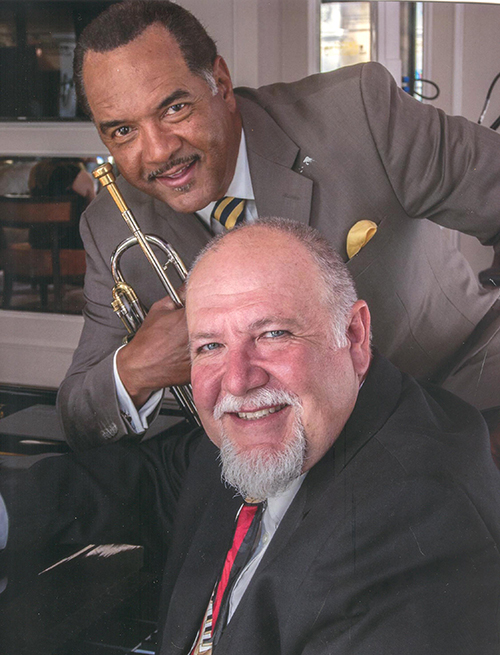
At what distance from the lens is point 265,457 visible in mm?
1133

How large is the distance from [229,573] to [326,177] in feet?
2.20

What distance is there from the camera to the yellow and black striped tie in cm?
122

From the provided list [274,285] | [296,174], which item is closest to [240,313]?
[274,285]

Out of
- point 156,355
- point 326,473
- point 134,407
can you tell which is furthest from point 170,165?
point 326,473

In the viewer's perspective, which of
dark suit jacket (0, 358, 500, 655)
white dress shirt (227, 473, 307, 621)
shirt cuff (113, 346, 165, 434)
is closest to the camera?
dark suit jacket (0, 358, 500, 655)

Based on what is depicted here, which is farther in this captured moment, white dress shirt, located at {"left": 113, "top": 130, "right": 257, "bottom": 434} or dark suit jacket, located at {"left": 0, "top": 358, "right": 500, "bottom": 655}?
white dress shirt, located at {"left": 113, "top": 130, "right": 257, "bottom": 434}

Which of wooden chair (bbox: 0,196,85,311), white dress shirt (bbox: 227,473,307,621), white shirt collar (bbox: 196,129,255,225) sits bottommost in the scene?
white dress shirt (bbox: 227,473,307,621)

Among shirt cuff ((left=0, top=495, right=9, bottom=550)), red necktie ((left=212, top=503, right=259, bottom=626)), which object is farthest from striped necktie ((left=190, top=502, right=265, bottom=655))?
shirt cuff ((left=0, top=495, right=9, bottom=550))

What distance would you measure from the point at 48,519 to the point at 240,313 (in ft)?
1.93

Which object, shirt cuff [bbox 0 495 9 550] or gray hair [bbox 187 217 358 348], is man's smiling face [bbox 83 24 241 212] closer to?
gray hair [bbox 187 217 358 348]

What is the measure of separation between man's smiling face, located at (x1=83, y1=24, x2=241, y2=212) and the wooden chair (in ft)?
0.62

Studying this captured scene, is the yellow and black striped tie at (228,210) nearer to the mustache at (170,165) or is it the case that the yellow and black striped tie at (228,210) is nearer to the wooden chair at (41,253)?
the mustache at (170,165)

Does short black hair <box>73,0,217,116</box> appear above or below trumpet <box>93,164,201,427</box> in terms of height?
above

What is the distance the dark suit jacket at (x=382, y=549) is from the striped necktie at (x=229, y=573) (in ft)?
0.06
